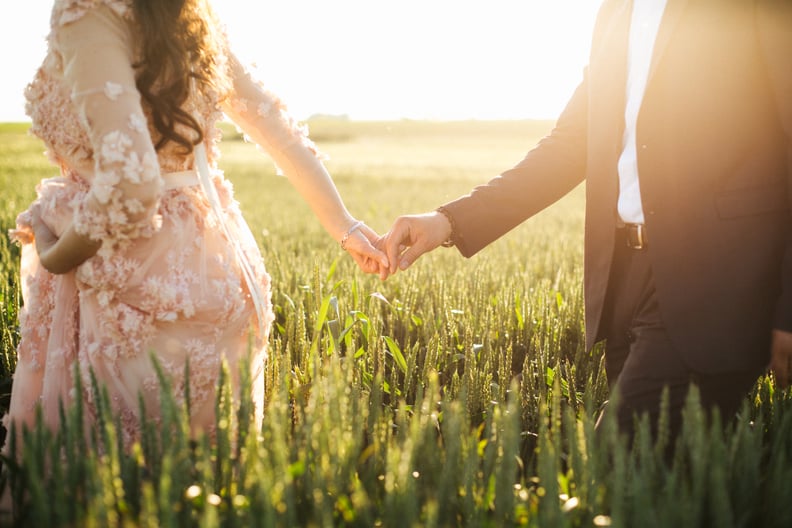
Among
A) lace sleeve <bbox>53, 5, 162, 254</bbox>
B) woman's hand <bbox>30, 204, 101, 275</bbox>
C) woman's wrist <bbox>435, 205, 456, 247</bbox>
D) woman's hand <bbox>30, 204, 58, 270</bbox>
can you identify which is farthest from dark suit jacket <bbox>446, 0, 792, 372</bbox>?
woman's hand <bbox>30, 204, 58, 270</bbox>

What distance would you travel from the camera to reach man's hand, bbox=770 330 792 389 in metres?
1.92

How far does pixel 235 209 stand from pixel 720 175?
1.40m

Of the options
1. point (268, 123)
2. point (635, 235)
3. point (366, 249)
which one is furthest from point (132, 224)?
point (635, 235)

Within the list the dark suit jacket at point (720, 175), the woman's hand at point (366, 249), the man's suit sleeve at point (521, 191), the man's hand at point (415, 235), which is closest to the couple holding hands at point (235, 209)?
the dark suit jacket at point (720, 175)

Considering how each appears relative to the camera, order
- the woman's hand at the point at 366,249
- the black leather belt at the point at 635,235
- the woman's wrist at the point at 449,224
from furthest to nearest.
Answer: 1. the woman's wrist at the point at 449,224
2. the woman's hand at the point at 366,249
3. the black leather belt at the point at 635,235

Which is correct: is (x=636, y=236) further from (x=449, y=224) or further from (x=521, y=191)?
(x=449, y=224)

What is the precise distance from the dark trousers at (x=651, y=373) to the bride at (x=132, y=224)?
1.08 meters

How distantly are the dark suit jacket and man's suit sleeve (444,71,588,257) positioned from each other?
60cm

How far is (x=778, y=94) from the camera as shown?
6.23 ft

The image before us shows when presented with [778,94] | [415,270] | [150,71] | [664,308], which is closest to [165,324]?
[150,71]

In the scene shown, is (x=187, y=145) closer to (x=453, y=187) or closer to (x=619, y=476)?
(x=619, y=476)

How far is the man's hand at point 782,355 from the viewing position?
1.92m

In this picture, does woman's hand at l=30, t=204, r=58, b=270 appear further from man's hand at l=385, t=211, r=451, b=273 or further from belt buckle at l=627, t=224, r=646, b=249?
belt buckle at l=627, t=224, r=646, b=249

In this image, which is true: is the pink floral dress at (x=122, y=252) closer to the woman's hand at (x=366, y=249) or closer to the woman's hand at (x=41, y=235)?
the woman's hand at (x=41, y=235)
